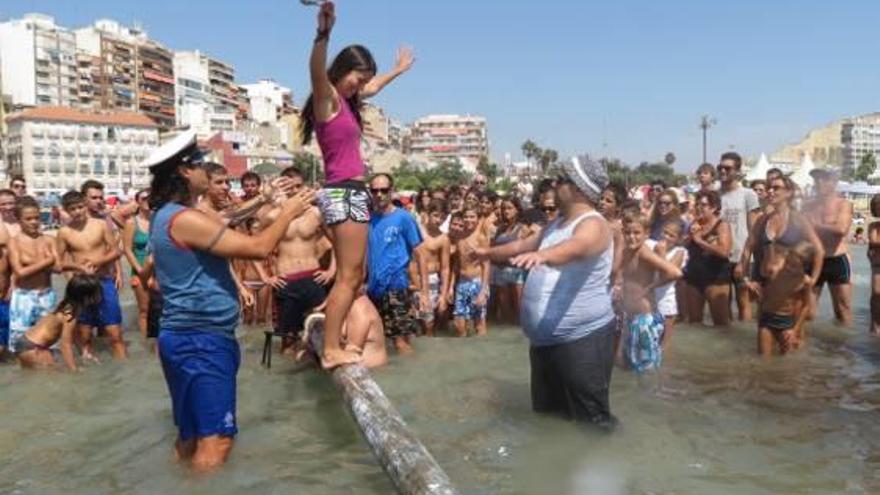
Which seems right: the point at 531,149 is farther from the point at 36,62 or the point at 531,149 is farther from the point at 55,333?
the point at 55,333

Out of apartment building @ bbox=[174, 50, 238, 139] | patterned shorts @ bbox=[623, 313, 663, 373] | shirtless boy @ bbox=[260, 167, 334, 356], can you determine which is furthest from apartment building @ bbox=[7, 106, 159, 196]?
patterned shorts @ bbox=[623, 313, 663, 373]

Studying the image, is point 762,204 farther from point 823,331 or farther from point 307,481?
point 307,481

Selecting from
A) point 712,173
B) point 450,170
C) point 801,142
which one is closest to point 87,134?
point 450,170

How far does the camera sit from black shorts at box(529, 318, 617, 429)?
15.3 ft

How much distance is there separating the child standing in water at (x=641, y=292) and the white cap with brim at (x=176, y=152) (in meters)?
4.18

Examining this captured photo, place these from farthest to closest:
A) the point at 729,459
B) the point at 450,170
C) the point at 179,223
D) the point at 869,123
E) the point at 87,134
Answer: the point at 869,123
the point at 450,170
the point at 87,134
the point at 729,459
the point at 179,223

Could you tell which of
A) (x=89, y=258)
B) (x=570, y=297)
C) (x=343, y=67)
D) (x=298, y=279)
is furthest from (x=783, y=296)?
(x=89, y=258)

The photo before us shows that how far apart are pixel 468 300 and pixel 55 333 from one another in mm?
4586

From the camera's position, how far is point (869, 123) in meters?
190

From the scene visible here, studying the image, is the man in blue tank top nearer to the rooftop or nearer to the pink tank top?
the pink tank top

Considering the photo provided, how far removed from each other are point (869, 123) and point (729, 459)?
214 meters

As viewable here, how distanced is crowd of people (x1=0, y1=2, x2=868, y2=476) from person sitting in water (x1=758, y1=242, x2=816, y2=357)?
0.02m

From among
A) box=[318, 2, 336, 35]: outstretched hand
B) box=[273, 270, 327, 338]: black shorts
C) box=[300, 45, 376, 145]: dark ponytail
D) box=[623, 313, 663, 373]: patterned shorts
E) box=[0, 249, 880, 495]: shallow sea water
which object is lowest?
box=[0, 249, 880, 495]: shallow sea water

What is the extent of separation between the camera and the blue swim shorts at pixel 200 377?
4.20 meters
